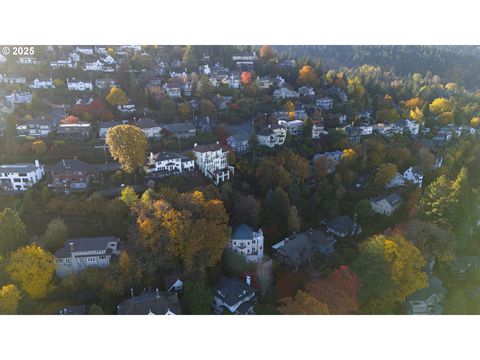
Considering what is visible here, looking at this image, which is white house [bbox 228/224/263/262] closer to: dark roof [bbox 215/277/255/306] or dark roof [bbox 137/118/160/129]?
dark roof [bbox 215/277/255/306]

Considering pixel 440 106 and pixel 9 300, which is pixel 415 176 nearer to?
pixel 440 106

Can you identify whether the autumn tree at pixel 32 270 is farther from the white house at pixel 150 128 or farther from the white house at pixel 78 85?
the white house at pixel 78 85

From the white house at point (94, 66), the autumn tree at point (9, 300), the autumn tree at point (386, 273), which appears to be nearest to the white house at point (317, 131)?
the autumn tree at point (386, 273)

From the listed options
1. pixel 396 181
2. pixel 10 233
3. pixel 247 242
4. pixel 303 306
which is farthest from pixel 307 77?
pixel 10 233

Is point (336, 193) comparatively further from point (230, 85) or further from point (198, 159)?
point (230, 85)

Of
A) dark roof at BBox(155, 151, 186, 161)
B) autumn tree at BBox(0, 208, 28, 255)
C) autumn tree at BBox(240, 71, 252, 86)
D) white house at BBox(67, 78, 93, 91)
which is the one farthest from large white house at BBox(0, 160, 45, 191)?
autumn tree at BBox(240, 71, 252, 86)

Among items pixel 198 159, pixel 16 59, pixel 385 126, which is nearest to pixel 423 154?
pixel 385 126
